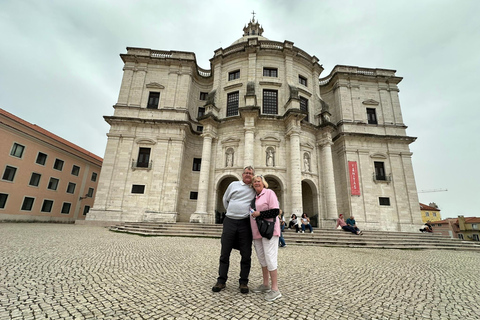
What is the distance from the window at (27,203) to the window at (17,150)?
447 cm

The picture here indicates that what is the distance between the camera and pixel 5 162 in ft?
60.9

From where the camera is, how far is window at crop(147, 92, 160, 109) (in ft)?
69.3

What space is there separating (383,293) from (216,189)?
15075 millimetres

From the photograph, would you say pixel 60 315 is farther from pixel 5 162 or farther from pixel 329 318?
pixel 5 162

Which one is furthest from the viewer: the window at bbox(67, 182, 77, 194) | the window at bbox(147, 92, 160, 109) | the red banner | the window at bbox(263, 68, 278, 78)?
the window at bbox(67, 182, 77, 194)

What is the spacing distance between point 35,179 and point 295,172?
27.0 metres

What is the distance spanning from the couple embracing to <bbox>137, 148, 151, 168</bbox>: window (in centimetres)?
1778

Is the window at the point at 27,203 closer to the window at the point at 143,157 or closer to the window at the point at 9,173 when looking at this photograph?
the window at the point at 9,173

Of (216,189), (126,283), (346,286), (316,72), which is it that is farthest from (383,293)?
(316,72)

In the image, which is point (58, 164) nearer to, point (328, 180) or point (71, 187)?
point (71, 187)

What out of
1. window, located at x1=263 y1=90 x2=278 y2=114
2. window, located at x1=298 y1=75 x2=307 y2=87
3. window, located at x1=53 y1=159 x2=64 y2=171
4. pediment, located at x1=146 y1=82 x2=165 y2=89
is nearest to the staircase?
window, located at x1=263 y1=90 x2=278 y2=114

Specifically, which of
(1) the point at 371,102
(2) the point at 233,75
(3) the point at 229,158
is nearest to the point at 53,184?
(3) the point at 229,158

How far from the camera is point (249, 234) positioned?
10.8 feet

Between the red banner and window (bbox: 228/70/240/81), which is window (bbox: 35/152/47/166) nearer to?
window (bbox: 228/70/240/81)
